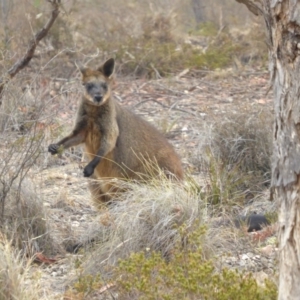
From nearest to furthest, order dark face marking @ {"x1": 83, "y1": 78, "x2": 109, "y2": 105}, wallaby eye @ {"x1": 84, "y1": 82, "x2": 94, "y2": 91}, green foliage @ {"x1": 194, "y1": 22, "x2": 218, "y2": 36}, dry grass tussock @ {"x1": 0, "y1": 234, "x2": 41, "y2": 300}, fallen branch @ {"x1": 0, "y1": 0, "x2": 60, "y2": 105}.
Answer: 1. dry grass tussock @ {"x1": 0, "y1": 234, "x2": 41, "y2": 300}
2. fallen branch @ {"x1": 0, "y1": 0, "x2": 60, "y2": 105}
3. dark face marking @ {"x1": 83, "y1": 78, "x2": 109, "y2": 105}
4. wallaby eye @ {"x1": 84, "y1": 82, "x2": 94, "y2": 91}
5. green foliage @ {"x1": 194, "y1": 22, "x2": 218, "y2": 36}

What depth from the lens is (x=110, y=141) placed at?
8.02 metres

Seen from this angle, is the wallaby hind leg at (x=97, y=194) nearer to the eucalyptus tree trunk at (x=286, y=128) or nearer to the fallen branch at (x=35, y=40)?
the fallen branch at (x=35, y=40)

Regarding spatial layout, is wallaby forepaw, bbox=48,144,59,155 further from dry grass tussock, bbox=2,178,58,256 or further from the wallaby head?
dry grass tussock, bbox=2,178,58,256

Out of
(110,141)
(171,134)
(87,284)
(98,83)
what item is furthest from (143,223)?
(171,134)

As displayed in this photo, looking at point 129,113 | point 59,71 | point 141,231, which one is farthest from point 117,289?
point 59,71

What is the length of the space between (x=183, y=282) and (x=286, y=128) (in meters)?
1.11

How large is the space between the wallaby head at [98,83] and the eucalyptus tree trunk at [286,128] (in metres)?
3.78

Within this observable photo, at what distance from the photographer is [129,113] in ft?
28.1

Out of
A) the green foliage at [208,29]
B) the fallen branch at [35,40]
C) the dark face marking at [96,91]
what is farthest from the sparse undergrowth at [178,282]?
the green foliage at [208,29]

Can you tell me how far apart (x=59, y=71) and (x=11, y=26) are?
1548mm

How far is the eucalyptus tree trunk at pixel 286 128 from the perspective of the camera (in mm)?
4219

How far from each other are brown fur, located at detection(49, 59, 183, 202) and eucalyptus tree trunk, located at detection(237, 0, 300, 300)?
357 centimetres

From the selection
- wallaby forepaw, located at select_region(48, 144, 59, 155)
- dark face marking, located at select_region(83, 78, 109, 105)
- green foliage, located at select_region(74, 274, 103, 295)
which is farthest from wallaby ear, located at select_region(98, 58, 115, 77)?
green foliage, located at select_region(74, 274, 103, 295)

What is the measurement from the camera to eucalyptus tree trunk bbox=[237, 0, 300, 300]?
422 centimetres
